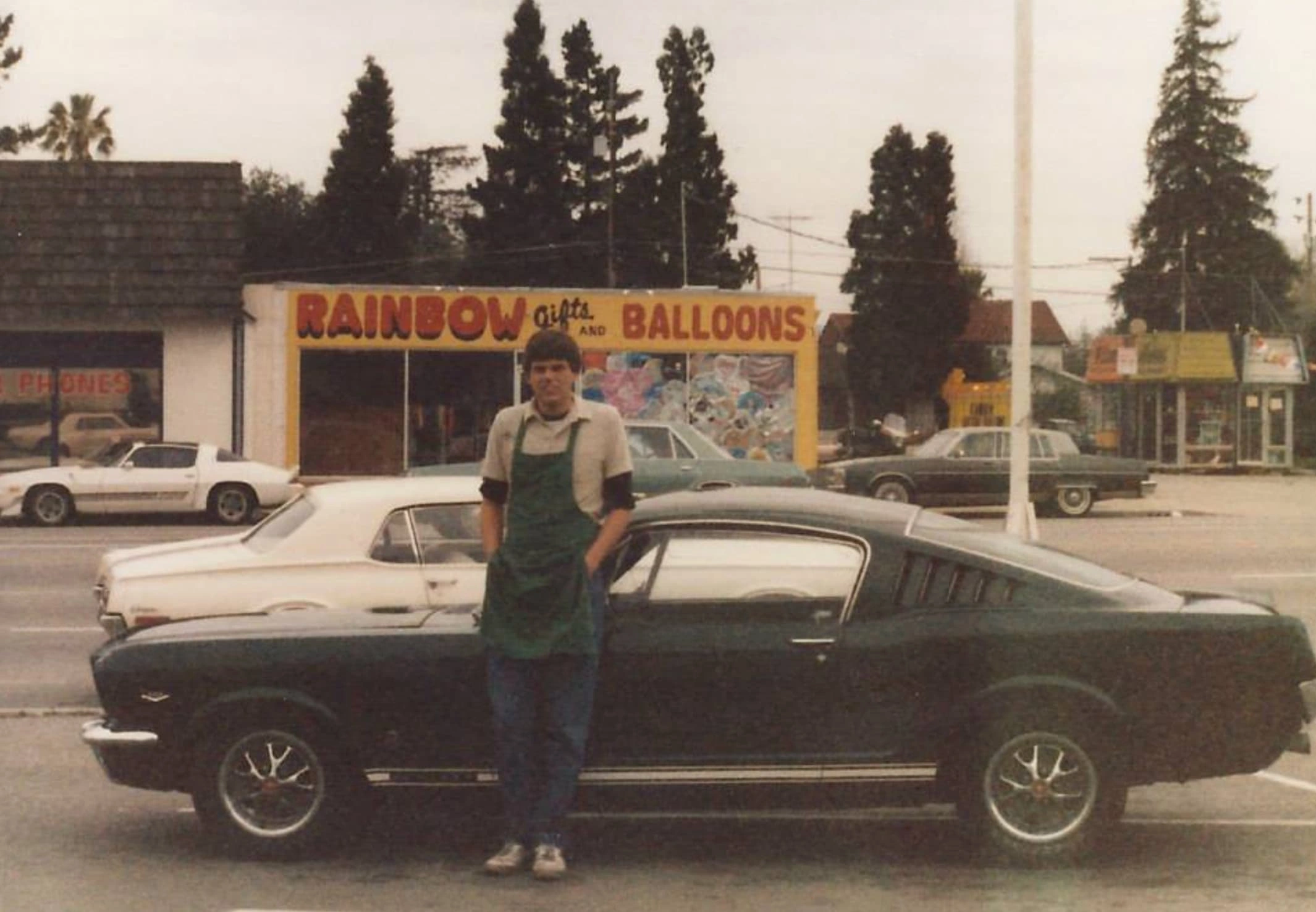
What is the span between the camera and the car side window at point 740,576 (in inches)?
277

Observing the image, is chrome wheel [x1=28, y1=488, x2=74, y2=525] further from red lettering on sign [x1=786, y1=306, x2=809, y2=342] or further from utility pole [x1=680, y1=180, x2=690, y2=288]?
utility pole [x1=680, y1=180, x2=690, y2=288]

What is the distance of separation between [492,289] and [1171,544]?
47.7 ft

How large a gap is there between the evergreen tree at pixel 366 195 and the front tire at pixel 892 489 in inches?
1581

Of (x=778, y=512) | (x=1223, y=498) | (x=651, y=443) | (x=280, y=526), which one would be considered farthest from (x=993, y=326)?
(x=778, y=512)

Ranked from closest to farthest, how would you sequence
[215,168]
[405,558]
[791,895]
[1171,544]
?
[791,895]
[405,558]
[1171,544]
[215,168]

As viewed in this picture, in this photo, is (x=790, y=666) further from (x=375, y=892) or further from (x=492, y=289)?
(x=492, y=289)

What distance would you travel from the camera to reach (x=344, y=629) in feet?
Answer: 23.7

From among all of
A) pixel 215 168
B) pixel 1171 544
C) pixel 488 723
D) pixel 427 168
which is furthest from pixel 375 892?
pixel 427 168

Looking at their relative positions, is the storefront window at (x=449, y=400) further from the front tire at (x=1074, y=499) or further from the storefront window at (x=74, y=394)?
the front tire at (x=1074, y=499)

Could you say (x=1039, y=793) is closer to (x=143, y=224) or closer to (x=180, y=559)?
(x=180, y=559)

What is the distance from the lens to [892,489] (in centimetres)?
2978

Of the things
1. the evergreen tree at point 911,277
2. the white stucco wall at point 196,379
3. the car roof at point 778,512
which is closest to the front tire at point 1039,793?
the car roof at point 778,512

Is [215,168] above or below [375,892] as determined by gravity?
above

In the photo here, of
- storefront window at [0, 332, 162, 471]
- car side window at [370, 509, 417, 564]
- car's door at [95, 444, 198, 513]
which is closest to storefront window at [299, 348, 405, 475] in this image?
storefront window at [0, 332, 162, 471]
